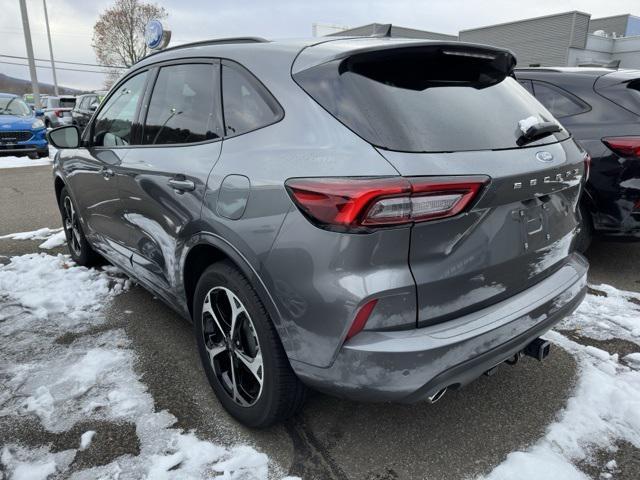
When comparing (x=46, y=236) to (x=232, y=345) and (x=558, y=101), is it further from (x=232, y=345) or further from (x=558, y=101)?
(x=558, y=101)

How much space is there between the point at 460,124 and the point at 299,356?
3.70 feet

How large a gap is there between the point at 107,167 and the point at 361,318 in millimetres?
2393

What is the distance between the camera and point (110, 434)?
2.40 metres

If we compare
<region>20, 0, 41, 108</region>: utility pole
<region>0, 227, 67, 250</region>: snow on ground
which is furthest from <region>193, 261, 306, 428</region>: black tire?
<region>20, 0, 41, 108</region>: utility pole

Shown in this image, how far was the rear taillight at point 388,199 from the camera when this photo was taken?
171cm

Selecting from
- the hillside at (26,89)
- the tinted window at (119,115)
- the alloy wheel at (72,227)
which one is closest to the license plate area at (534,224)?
the tinted window at (119,115)

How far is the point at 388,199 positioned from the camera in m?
1.71

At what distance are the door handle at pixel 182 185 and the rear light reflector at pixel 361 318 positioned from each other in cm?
110

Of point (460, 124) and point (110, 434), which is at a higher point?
point (460, 124)

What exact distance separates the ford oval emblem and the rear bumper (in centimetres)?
60

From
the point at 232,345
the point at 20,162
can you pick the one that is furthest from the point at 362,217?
the point at 20,162

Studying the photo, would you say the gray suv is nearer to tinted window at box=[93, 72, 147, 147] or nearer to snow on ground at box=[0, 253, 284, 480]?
snow on ground at box=[0, 253, 284, 480]

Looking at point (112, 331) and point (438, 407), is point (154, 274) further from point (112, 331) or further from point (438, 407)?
point (438, 407)

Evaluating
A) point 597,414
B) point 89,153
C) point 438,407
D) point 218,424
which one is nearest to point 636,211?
point 597,414
